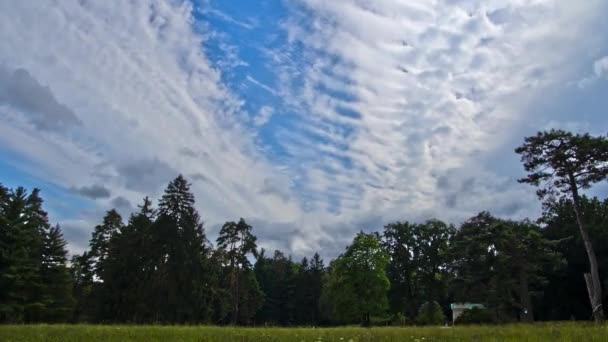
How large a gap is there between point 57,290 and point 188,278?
52.1 ft

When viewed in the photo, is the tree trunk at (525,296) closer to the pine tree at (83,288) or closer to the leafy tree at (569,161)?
the leafy tree at (569,161)

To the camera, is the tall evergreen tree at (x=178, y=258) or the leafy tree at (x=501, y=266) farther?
the tall evergreen tree at (x=178, y=258)

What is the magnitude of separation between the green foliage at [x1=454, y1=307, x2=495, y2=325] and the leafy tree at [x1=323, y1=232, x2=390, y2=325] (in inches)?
464

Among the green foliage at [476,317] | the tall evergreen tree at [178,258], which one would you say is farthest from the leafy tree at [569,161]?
the tall evergreen tree at [178,258]

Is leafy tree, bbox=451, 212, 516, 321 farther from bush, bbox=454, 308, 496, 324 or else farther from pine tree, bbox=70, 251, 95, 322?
pine tree, bbox=70, 251, 95, 322

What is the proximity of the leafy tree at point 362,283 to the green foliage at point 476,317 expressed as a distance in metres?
11.8

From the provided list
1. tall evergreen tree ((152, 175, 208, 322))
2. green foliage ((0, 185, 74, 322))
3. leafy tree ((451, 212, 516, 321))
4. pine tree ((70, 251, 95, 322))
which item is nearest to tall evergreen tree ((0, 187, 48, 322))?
green foliage ((0, 185, 74, 322))

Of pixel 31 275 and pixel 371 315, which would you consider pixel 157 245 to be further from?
pixel 371 315

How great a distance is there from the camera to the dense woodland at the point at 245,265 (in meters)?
42.2

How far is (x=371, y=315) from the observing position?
61094mm

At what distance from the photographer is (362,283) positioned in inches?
2397

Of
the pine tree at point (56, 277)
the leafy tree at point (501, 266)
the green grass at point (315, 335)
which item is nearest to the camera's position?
the green grass at point (315, 335)

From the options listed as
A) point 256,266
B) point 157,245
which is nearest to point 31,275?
point 157,245

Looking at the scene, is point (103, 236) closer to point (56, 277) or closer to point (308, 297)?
point (56, 277)
